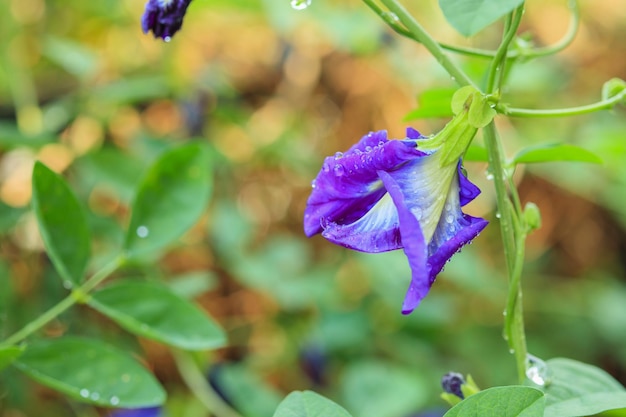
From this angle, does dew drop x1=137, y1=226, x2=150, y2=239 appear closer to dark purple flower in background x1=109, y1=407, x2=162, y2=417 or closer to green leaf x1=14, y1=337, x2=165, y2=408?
green leaf x1=14, y1=337, x2=165, y2=408

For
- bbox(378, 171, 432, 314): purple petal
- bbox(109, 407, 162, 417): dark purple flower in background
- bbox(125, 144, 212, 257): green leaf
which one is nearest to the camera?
bbox(378, 171, 432, 314): purple petal

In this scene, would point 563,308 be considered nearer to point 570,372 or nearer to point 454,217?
point 570,372

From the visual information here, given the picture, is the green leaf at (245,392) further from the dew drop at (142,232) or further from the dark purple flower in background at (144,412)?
the dew drop at (142,232)

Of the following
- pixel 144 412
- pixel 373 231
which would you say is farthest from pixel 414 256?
pixel 144 412

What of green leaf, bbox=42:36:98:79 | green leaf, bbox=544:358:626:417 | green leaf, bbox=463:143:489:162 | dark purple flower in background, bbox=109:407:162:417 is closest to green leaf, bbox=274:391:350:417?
green leaf, bbox=544:358:626:417

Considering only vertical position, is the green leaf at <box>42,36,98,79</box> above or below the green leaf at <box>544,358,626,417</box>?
above

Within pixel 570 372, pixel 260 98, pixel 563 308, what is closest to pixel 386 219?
pixel 570 372

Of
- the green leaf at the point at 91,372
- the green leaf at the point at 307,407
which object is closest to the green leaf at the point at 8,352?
the green leaf at the point at 91,372
